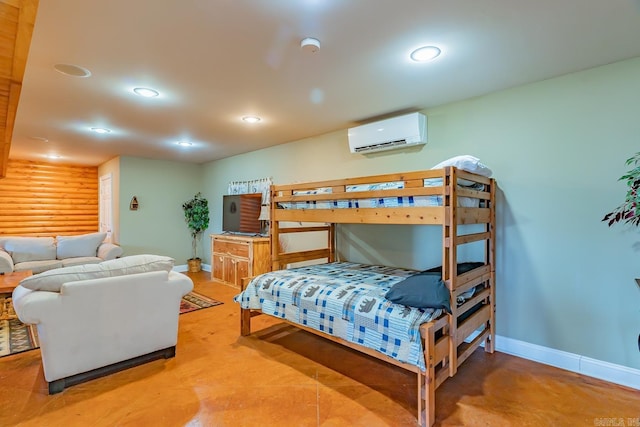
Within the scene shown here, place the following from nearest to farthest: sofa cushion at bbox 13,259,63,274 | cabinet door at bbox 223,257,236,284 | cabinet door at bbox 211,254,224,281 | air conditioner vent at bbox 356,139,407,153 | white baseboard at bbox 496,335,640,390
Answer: white baseboard at bbox 496,335,640,390
air conditioner vent at bbox 356,139,407,153
sofa cushion at bbox 13,259,63,274
cabinet door at bbox 223,257,236,284
cabinet door at bbox 211,254,224,281

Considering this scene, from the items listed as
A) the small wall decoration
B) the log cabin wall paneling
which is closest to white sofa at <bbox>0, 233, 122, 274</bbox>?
the small wall decoration

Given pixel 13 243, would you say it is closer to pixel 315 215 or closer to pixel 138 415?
pixel 138 415

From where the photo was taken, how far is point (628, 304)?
2.20 m

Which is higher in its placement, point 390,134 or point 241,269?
point 390,134

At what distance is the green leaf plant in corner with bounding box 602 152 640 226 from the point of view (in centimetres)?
189

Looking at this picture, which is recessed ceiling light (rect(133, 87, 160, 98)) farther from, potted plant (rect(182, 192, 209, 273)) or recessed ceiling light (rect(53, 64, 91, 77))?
potted plant (rect(182, 192, 209, 273))

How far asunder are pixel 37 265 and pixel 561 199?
6625 millimetres

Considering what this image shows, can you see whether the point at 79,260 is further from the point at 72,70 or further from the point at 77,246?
the point at 72,70

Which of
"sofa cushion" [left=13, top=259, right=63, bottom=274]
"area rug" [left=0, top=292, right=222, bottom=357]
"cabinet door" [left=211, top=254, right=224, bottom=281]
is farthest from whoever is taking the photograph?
"cabinet door" [left=211, top=254, right=224, bottom=281]

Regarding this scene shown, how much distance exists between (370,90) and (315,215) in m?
1.21

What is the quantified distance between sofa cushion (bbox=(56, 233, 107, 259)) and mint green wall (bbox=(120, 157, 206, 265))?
430mm

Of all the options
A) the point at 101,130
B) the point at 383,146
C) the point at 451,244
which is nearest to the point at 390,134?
the point at 383,146

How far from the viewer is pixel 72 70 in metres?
2.30

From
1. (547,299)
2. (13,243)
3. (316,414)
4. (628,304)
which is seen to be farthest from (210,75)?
(13,243)
